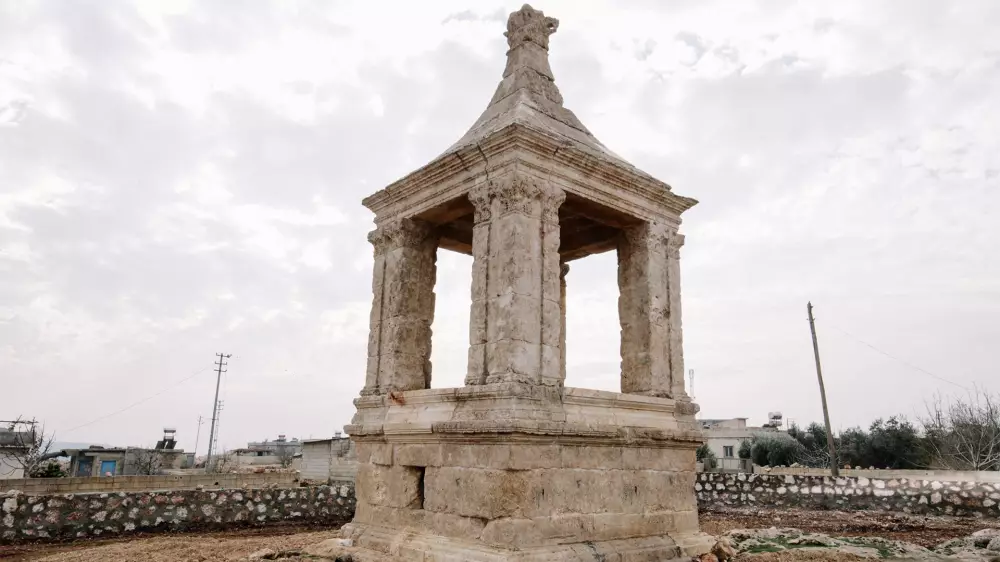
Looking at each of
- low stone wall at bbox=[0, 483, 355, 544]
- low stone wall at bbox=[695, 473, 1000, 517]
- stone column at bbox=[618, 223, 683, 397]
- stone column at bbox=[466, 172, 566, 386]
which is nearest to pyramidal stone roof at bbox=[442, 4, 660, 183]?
stone column at bbox=[618, 223, 683, 397]

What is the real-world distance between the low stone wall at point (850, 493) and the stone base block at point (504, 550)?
23.3ft

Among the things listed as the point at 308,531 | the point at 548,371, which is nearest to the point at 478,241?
the point at 548,371

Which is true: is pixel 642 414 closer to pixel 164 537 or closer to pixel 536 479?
pixel 536 479

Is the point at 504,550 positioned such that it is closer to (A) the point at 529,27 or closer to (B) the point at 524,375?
(B) the point at 524,375

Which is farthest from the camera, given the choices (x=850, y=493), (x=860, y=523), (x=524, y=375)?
(x=850, y=493)

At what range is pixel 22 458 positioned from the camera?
2897 centimetres

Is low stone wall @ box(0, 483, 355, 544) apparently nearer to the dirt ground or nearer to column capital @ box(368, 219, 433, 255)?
the dirt ground

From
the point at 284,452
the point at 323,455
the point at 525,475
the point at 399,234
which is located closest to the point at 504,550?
the point at 525,475

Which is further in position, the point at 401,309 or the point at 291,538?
the point at 291,538


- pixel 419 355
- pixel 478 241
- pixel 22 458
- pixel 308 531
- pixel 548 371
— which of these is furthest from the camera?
pixel 22 458

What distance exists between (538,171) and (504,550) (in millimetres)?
3726

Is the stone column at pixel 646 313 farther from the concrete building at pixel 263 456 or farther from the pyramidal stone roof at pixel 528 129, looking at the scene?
the concrete building at pixel 263 456

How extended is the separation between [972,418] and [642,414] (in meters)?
32.0

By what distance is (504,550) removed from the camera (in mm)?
5895
